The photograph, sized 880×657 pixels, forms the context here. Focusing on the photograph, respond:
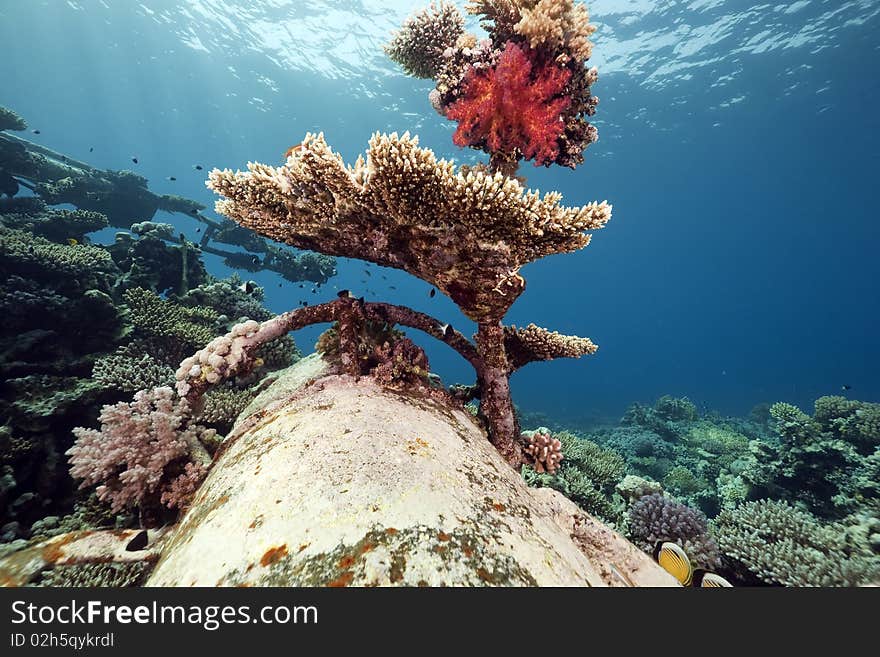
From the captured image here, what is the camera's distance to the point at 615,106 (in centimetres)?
3309

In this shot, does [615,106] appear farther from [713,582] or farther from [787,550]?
[713,582]

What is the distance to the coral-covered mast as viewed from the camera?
2695 mm

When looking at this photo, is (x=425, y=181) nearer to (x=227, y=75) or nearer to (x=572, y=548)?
(x=572, y=548)

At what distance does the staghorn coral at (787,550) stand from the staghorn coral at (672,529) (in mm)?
239

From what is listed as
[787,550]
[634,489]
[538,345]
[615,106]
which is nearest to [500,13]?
[538,345]

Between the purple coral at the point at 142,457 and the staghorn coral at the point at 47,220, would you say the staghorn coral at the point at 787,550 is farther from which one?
the staghorn coral at the point at 47,220

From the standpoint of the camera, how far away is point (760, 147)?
41719 millimetres

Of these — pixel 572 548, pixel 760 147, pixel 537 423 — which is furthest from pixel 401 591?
pixel 760 147

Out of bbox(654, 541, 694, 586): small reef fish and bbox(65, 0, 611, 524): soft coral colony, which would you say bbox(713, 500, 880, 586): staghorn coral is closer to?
bbox(654, 541, 694, 586): small reef fish

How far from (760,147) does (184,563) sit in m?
61.7

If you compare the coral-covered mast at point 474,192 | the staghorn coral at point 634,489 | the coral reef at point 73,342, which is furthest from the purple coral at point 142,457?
the staghorn coral at point 634,489

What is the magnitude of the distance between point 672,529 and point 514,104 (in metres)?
6.76

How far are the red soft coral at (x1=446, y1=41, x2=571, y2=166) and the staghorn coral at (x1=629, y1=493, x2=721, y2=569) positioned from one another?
5.94 metres

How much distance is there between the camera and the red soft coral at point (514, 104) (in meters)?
4.04
